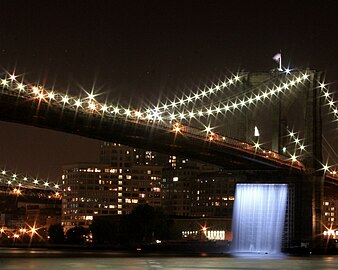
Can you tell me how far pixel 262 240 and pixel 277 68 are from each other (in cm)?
1112

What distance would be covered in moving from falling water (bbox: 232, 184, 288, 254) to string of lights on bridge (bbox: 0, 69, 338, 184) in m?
2.97

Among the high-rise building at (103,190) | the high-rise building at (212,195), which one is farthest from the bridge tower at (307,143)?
the high-rise building at (103,190)

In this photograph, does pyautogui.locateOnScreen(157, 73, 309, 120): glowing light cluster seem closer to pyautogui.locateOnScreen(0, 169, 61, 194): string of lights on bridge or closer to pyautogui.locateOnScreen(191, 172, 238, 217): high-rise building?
pyautogui.locateOnScreen(0, 169, 61, 194): string of lights on bridge

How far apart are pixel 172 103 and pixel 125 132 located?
1039cm

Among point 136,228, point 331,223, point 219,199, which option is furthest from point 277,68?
point 331,223

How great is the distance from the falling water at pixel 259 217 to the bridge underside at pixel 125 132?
5.41 feet

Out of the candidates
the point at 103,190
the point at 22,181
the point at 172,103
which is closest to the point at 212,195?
the point at 103,190

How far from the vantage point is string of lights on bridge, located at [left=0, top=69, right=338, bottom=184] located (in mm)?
50125

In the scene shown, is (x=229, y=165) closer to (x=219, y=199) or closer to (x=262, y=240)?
(x=262, y=240)

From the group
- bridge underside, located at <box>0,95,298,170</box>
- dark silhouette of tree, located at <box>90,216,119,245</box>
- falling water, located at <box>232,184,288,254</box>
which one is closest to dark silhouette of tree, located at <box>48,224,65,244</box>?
dark silhouette of tree, located at <box>90,216,119,245</box>

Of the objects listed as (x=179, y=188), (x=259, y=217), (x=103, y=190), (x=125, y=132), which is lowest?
(x=259, y=217)

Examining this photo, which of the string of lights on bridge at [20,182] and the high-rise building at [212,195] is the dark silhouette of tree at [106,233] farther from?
the high-rise building at [212,195]

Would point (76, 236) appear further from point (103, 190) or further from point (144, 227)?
point (103, 190)

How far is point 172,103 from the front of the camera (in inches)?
2571
